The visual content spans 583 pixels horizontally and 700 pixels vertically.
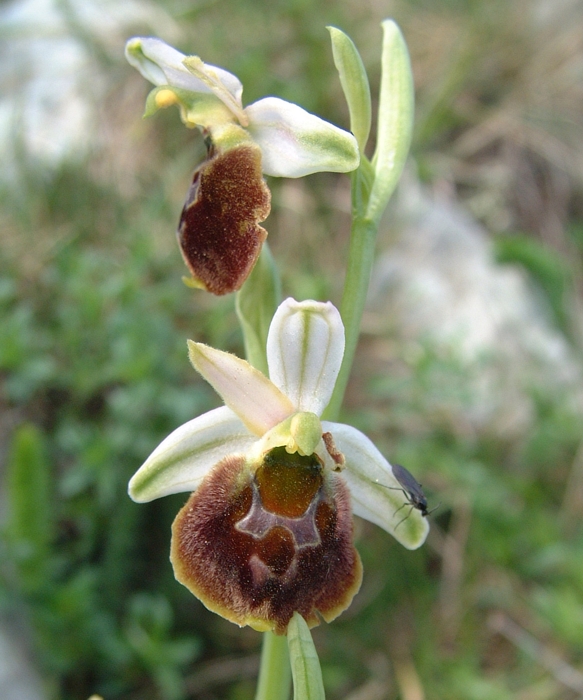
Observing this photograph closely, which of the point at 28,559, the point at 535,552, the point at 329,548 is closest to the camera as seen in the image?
the point at 329,548

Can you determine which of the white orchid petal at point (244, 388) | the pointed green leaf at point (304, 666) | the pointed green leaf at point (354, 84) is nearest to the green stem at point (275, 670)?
the pointed green leaf at point (304, 666)

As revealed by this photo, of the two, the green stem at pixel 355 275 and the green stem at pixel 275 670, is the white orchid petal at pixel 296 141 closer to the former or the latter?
the green stem at pixel 355 275

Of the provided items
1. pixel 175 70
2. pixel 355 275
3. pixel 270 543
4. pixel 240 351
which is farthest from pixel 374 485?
pixel 240 351

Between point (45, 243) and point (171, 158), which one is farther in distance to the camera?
point (171, 158)

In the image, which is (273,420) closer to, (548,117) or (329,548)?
(329,548)

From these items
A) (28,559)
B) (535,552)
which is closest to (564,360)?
(535,552)

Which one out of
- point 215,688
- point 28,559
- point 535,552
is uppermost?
point 28,559

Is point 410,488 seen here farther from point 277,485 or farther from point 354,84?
point 354,84

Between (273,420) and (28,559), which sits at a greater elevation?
(273,420)
